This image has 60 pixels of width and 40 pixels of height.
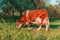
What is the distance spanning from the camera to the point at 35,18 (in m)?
3.41

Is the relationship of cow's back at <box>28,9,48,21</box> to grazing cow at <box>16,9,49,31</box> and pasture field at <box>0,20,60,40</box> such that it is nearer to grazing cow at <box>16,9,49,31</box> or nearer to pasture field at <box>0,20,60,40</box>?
grazing cow at <box>16,9,49,31</box>

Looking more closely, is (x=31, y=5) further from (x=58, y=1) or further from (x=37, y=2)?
(x=58, y=1)

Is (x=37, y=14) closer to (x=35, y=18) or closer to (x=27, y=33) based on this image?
(x=35, y=18)

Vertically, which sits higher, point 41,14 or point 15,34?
point 41,14

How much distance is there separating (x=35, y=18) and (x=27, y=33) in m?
0.26

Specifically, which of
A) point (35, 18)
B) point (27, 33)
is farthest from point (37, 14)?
point (27, 33)

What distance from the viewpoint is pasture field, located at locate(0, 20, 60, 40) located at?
10.7 ft

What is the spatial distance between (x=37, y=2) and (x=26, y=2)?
0.15 metres

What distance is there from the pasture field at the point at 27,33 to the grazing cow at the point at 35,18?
0.07 metres

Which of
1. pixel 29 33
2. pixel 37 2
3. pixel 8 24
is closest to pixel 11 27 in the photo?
pixel 8 24

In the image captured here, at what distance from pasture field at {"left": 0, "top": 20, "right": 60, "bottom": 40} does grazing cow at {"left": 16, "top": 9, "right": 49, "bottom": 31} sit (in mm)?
71

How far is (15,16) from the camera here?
11.2 feet

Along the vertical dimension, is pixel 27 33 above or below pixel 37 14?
below

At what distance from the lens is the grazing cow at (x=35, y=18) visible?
338 cm
